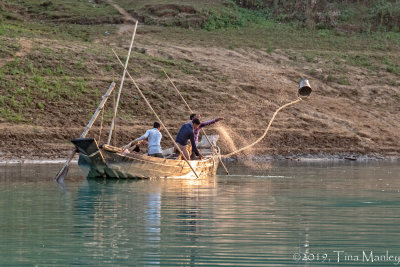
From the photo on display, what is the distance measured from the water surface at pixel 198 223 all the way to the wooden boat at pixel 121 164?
1.20 feet

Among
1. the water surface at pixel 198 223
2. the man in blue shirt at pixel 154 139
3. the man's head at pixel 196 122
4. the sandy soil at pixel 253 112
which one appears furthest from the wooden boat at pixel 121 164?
the sandy soil at pixel 253 112

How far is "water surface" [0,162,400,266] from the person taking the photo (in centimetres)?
896

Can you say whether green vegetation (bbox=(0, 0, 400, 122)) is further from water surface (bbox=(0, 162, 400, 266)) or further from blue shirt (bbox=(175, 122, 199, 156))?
water surface (bbox=(0, 162, 400, 266))

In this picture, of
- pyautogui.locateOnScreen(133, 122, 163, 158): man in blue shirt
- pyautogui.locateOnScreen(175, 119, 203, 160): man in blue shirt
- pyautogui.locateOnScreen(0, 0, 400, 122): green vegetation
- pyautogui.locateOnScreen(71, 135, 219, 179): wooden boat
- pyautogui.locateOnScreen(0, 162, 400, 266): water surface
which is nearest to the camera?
pyautogui.locateOnScreen(0, 162, 400, 266): water surface

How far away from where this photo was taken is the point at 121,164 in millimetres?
20062

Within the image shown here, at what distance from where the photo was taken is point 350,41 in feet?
157

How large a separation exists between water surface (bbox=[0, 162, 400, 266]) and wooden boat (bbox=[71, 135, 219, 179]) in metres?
0.37

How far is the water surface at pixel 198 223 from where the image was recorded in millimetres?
8961

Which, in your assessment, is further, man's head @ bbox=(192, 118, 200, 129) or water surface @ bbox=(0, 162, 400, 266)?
man's head @ bbox=(192, 118, 200, 129)

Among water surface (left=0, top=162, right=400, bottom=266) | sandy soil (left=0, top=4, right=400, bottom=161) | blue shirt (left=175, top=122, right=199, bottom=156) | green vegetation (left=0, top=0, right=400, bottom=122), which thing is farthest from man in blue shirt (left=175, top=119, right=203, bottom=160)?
green vegetation (left=0, top=0, right=400, bottom=122)

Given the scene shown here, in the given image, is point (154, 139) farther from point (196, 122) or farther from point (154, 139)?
point (196, 122)

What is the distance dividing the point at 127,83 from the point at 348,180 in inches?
683

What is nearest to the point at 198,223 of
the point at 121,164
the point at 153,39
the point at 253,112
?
the point at 121,164

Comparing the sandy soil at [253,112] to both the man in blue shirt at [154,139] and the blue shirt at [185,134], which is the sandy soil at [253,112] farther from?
the blue shirt at [185,134]
